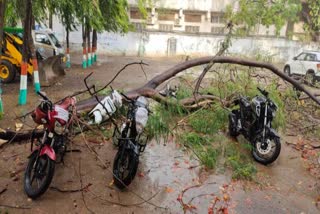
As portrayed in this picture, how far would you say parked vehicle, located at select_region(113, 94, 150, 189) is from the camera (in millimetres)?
4448

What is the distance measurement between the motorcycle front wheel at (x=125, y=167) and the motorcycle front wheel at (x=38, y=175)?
88cm

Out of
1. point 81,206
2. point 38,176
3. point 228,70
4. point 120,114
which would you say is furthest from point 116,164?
point 228,70

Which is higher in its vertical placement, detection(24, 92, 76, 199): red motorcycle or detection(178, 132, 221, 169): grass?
detection(24, 92, 76, 199): red motorcycle

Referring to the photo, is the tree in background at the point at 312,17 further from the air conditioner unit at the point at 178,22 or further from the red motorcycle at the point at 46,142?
the red motorcycle at the point at 46,142

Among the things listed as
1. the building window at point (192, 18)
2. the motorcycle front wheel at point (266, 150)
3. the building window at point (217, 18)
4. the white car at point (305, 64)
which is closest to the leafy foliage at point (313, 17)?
the building window at point (217, 18)

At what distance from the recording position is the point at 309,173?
5.74m

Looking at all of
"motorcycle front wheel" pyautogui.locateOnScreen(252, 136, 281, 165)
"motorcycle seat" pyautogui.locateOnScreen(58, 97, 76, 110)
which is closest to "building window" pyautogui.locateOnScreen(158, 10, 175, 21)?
"motorcycle front wheel" pyautogui.locateOnScreen(252, 136, 281, 165)

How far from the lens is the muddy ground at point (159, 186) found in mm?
4258

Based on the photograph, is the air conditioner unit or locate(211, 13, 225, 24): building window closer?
the air conditioner unit

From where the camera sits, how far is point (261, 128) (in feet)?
20.0

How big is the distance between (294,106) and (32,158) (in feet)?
23.5

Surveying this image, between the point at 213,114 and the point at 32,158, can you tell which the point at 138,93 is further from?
the point at 32,158

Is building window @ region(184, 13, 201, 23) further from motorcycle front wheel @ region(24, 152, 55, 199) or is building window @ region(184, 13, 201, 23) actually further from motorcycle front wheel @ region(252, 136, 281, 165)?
motorcycle front wheel @ region(24, 152, 55, 199)

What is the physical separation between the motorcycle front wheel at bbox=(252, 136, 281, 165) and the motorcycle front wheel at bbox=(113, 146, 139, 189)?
8.67ft
